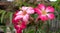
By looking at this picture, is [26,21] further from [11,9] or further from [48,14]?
[11,9]

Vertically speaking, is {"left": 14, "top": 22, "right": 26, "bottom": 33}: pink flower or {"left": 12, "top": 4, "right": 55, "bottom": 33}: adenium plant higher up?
{"left": 12, "top": 4, "right": 55, "bottom": 33}: adenium plant

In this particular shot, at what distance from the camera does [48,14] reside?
2.20 feet

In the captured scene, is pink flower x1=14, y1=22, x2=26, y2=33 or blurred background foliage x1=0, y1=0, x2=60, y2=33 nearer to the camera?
pink flower x1=14, y1=22, x2=26, y2=33

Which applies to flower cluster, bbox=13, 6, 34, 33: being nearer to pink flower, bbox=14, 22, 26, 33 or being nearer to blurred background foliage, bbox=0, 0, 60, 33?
pink flower, bbox=14, 22, 26, 33

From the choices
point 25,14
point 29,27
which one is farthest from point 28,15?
point 29,27

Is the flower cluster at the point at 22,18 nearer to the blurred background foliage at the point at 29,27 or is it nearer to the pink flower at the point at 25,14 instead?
the pink flower at the point at 25,14

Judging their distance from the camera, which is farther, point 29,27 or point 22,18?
point 29,27

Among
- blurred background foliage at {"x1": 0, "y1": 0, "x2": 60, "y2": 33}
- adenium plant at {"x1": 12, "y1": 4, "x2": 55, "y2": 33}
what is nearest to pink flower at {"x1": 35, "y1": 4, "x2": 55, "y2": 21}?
adenium plant at {"x1": 12, "y1": 4, "x2": 55, "y2": 33}

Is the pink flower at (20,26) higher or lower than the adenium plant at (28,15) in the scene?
lower

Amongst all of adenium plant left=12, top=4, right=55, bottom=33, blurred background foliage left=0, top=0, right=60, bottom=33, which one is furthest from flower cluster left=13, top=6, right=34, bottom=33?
blurred background foliage left=0, top=0, right=60, bottom=33

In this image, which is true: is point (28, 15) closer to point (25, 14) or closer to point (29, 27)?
point (25, 14)

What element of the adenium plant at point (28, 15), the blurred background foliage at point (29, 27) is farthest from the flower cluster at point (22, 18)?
the blurred background foliage at point (29, 27)

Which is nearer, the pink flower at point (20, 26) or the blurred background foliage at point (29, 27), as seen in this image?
the pink flower at point (20, 26)

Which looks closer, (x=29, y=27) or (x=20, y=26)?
(x=20, y=26)
